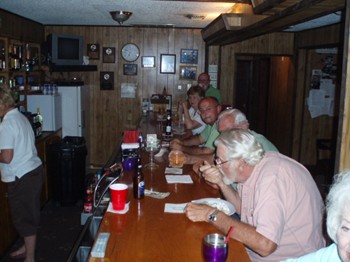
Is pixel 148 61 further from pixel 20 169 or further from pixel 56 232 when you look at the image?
pixel 20 169

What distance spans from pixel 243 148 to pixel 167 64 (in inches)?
214

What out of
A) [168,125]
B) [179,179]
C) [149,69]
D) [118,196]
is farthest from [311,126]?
[118,196]

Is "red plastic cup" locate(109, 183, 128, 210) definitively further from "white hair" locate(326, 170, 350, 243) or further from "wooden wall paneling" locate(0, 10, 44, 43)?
"wooden wall paneling" locate(0, 10, 44, 43)

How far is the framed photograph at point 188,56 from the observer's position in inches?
289

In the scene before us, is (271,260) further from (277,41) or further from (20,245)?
(277,41)

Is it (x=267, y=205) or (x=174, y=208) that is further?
(x=174, y=208)

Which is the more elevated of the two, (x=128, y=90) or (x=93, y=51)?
(x=93, y=51)

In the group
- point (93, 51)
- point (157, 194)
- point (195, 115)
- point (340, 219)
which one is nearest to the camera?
point (340, 219)

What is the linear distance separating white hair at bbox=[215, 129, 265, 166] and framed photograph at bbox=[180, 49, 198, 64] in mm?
5375

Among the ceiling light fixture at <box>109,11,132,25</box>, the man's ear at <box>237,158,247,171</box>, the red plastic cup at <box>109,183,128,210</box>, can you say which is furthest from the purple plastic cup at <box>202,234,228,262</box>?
the ceiling light fixture at <box>109,11,132,25</box>

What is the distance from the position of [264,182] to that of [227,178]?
301mm

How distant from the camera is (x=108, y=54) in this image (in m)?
7.24

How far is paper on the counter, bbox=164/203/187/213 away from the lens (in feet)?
7.48

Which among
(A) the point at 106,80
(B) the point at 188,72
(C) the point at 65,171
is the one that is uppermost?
(B) the point at 188,72
